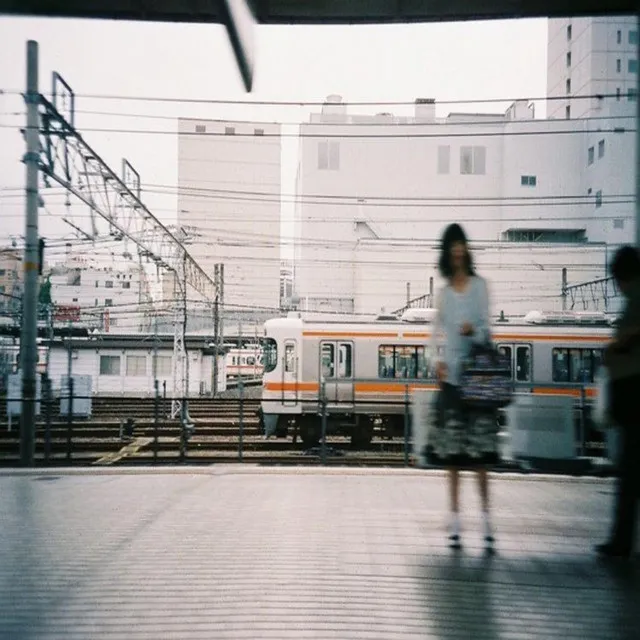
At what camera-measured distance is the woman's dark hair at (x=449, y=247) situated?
355cm

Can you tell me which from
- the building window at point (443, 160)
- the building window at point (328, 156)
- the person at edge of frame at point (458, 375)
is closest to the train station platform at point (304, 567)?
the person at edge of frame at point (458, 375)

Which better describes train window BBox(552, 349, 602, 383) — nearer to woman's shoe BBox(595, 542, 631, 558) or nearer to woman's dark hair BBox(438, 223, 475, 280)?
woman's shoe BBox(595, 542, 631, 558)

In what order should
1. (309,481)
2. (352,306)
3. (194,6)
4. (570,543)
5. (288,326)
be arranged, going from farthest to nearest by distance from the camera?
(352,306) → (288,326) → (309,481) → (194,6) → (570,543)

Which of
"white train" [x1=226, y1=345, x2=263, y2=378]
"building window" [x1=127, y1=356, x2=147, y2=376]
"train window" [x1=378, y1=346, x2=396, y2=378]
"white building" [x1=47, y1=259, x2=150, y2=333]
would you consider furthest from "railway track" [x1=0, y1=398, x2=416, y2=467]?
"white train" [x1=226, y1=345, x2=263, y2=378]

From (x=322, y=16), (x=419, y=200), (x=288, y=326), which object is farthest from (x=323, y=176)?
(x=322, y=16)

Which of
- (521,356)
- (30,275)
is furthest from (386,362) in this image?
(30,275)

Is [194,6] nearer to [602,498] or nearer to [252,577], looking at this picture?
[252,577]

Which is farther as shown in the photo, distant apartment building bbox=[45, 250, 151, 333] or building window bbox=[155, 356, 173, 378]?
distant apartment building bbox=[45, 250, 151, 333]

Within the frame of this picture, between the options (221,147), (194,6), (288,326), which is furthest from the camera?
(288,326)

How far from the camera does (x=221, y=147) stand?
12.2m

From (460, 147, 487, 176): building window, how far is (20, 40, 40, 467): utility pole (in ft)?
103

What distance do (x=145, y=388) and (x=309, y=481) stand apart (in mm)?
25091

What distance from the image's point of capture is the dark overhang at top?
4.73m

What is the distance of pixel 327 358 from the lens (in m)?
15.8
